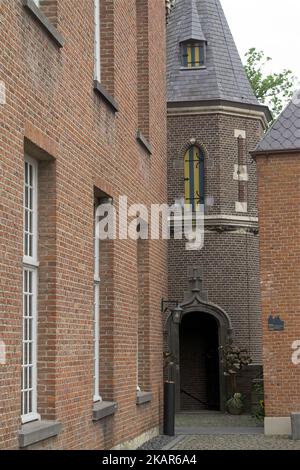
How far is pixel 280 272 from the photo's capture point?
18.0 meters

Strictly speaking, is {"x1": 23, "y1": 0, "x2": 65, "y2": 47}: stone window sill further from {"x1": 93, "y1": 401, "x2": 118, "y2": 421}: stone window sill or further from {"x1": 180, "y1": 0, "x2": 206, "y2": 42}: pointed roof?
{"x1": 180, "y1": 0, "x2": 206, "y2": 42}: pointed roof

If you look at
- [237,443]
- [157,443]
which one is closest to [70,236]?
[157,443]

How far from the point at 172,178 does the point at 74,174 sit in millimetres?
17316

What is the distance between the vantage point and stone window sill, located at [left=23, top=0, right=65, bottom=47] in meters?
8.69

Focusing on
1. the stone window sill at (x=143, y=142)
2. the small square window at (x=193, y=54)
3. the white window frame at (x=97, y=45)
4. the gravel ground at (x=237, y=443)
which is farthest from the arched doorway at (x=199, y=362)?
the white window frame at (x=97, y=45)

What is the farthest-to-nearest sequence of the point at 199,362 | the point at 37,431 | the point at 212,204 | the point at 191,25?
1. the point at 191,25
2. the point at 199,362
3. the point at 212,204
4. the point at 37,431

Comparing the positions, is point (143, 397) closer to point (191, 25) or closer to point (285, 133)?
point (285, 133)

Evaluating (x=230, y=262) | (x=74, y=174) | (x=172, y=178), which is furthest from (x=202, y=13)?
(x=74, y=174)

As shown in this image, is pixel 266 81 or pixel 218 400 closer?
pixel 218 400

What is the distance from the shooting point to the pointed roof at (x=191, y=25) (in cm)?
2914

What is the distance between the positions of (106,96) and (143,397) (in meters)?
5.41

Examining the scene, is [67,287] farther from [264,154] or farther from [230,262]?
[230,262]

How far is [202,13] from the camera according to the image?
3027 centimetres

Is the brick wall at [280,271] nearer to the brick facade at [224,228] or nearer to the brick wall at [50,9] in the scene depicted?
the brick facade at [224,228]
